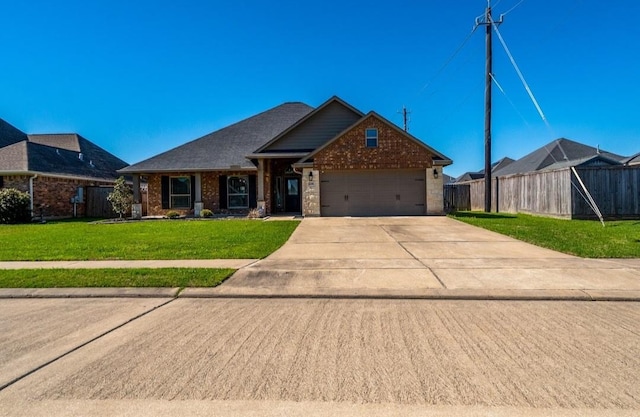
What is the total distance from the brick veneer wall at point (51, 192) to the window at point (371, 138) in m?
18.5

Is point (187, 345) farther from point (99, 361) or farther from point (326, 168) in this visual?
point (326, 168)

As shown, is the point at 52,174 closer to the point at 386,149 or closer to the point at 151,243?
the point at 151,243

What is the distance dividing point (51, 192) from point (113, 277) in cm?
1972

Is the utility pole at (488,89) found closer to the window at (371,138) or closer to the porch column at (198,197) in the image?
the window at (371,138)

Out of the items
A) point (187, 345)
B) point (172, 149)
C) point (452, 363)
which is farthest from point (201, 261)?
point (172, 149)

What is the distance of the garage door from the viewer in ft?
59.9

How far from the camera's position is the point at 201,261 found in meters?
8.38

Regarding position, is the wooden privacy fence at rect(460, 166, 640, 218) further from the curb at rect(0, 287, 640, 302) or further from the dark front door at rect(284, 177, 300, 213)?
the dark front door at rect(284, 177, 300, 213)

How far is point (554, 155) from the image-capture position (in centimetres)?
3494

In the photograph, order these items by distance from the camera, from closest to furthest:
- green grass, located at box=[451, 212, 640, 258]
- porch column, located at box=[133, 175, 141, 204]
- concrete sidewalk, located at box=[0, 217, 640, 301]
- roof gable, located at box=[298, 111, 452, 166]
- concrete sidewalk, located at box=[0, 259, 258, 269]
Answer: concrete sidewalk, located at box=[0, 217, 640, 301] < concrete sidewalk, located at box=[0, 259, 258, 269] < green grass, located at box=[451, 212, 640, 258] < roof gable, located at box=[298, 111, 452, 166] < porch column, located at box=[133, 175, 141, 204]

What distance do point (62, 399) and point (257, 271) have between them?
448 cm

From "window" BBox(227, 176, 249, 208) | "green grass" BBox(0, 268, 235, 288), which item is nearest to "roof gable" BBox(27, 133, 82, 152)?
"window" BBox(227, 176, 249, 208)

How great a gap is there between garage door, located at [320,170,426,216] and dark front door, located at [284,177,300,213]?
3898mm

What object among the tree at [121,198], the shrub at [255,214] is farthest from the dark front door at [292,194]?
the tree at [121,198]
